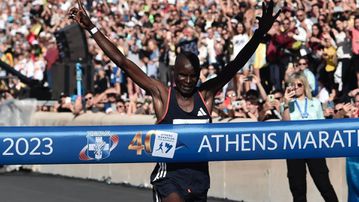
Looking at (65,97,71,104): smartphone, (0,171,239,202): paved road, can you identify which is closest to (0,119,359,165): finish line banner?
(0,171,239,202): paved road

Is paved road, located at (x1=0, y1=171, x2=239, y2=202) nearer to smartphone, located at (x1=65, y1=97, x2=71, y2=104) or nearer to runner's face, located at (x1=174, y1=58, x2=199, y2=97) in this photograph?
smartphone, located at (x1=65, y1=97, x2=71, y2=104)

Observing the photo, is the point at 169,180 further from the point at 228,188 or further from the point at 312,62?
the point at 312,62

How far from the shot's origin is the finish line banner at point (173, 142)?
7805mm

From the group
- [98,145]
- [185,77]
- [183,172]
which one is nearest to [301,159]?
[183,172]

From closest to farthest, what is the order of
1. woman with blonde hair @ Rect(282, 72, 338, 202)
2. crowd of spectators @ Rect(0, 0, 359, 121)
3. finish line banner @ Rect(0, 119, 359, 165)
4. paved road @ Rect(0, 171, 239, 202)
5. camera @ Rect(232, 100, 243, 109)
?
finish line banner @ Rect(0, 119, 359, 165) < woman with blonde hair @ Rect(282, 72, 338, 202) < camera @ Rect(232, 100, 243, 109) < paved road @ Rect(0, 171, 239, 202) < crowd of spectators @ Rect(0, 0, 359, 121)

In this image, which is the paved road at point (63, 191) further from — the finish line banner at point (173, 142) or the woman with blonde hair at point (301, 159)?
the finish line banner at point (173, 142)

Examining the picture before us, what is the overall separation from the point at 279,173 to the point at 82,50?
8.67 metres

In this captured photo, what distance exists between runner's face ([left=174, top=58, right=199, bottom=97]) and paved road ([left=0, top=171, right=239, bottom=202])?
691 cm

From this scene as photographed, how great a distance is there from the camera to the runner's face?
788 centimetres

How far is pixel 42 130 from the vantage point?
785 cm

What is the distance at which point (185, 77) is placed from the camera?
7914mm

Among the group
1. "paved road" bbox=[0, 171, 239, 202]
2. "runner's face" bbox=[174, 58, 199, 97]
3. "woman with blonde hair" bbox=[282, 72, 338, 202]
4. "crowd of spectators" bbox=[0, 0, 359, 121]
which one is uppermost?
"crowd of spectators" bbox=[0, 0, 359, 121]

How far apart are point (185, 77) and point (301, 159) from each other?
4592 millimetres

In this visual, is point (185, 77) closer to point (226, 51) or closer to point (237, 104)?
point (237, 104)
